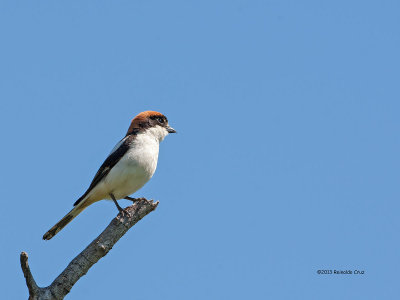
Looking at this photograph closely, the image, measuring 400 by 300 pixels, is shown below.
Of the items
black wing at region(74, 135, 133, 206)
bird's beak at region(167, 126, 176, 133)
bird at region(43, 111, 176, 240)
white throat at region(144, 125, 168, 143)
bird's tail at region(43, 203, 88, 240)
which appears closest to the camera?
bird's tail at region(43, 203, 88, 240)

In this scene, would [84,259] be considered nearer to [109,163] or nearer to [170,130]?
[109,163]

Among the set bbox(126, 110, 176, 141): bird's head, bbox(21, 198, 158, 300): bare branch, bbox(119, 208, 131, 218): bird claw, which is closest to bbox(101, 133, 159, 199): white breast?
bbox(126, 110, 176, 141): bird's head

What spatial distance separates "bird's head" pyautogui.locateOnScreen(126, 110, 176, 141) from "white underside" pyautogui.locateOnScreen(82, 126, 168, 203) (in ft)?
1.89

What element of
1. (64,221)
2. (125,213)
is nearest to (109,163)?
(64,221)

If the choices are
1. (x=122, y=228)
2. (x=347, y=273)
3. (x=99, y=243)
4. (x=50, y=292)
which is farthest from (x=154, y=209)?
(x=347, y=273)

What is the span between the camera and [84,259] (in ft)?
22.2

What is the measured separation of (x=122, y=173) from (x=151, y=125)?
4.95ft

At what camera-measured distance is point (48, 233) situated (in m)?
8.74

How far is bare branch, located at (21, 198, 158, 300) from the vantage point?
618 cm

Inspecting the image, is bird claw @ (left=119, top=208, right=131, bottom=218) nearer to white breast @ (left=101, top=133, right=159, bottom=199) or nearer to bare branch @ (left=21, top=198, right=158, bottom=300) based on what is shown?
bare branch @ (left=21, top=198, right=158, bottom=300)

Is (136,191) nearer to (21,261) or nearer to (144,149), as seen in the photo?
(144,149)

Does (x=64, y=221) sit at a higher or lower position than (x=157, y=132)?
A: lower

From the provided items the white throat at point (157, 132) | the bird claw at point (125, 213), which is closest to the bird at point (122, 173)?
the white throat at point (157, 132)

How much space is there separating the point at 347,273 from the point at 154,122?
4409mm
